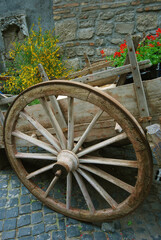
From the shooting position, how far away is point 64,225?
1709 mm

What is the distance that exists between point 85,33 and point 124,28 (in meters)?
0.92

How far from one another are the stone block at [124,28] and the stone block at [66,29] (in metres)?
1.02

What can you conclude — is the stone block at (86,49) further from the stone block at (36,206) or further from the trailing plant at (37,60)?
the stone block at (36,206)

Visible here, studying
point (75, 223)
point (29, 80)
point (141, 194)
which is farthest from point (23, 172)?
point (29, 80)

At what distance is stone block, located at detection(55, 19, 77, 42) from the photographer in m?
4.28

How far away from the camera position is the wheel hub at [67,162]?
1.38 m

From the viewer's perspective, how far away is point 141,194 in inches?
50.4

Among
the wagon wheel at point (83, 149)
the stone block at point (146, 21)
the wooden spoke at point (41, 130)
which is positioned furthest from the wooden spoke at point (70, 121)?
the stone block at point (146, 21)

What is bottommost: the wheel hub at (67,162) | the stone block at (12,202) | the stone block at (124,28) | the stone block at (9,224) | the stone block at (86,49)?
the stone block at (9,224)

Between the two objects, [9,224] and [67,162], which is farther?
[9,224]

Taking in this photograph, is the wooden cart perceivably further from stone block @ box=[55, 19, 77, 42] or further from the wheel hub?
stone block @ box=[55, 19, 77, 42]

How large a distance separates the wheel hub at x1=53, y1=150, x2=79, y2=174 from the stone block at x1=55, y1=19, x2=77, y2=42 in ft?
12.2

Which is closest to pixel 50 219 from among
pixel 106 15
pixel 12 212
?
pixel 12 212

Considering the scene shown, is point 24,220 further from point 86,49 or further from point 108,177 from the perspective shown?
point 86,49
